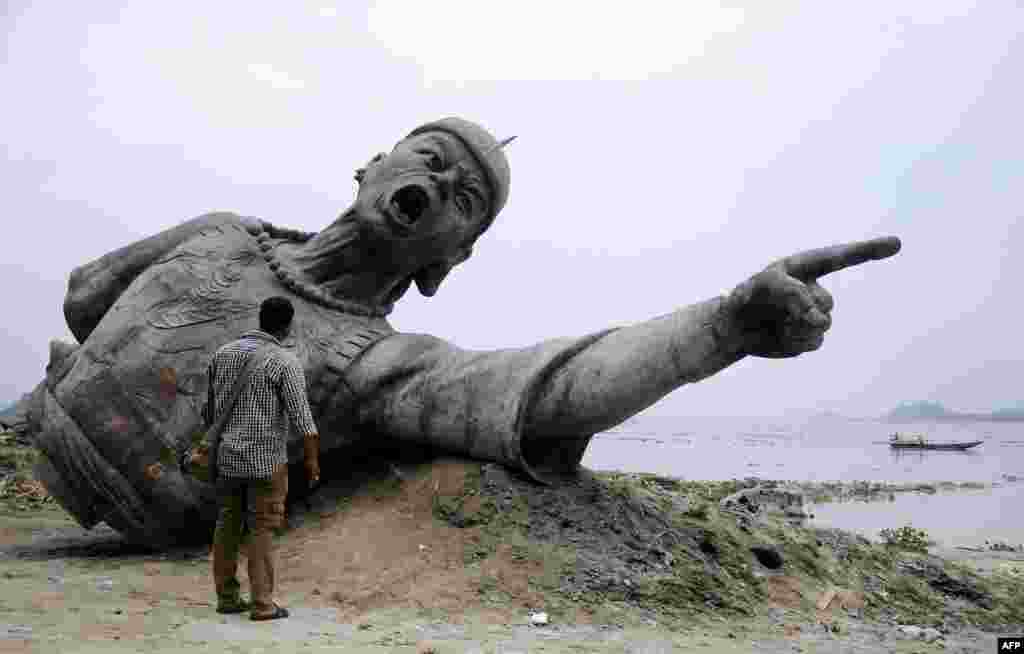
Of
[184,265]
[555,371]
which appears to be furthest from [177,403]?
[555,371]

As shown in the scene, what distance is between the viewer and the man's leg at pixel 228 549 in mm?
3678

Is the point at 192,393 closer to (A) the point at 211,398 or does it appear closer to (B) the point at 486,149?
(A) the point at 211,398

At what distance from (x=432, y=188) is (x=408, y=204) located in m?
0.18

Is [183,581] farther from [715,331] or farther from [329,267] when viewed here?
[715,331]

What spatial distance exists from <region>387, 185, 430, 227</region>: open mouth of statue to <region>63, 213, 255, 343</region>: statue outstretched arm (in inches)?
44.1

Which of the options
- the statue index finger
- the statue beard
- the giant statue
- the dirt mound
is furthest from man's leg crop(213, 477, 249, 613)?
the statue index finger

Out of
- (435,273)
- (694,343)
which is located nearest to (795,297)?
(694,343)

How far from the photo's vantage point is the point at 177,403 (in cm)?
516

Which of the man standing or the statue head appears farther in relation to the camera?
the statue head

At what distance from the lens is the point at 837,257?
3.83 meters

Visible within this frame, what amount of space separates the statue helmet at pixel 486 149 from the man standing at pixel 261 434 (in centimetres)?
214

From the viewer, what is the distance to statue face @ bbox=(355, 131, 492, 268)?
5402mm

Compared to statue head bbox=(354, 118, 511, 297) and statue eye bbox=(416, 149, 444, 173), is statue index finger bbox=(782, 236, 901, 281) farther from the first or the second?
statue eye bbox=(416, 149, 444, 173)

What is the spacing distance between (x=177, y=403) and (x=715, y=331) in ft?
9.81
